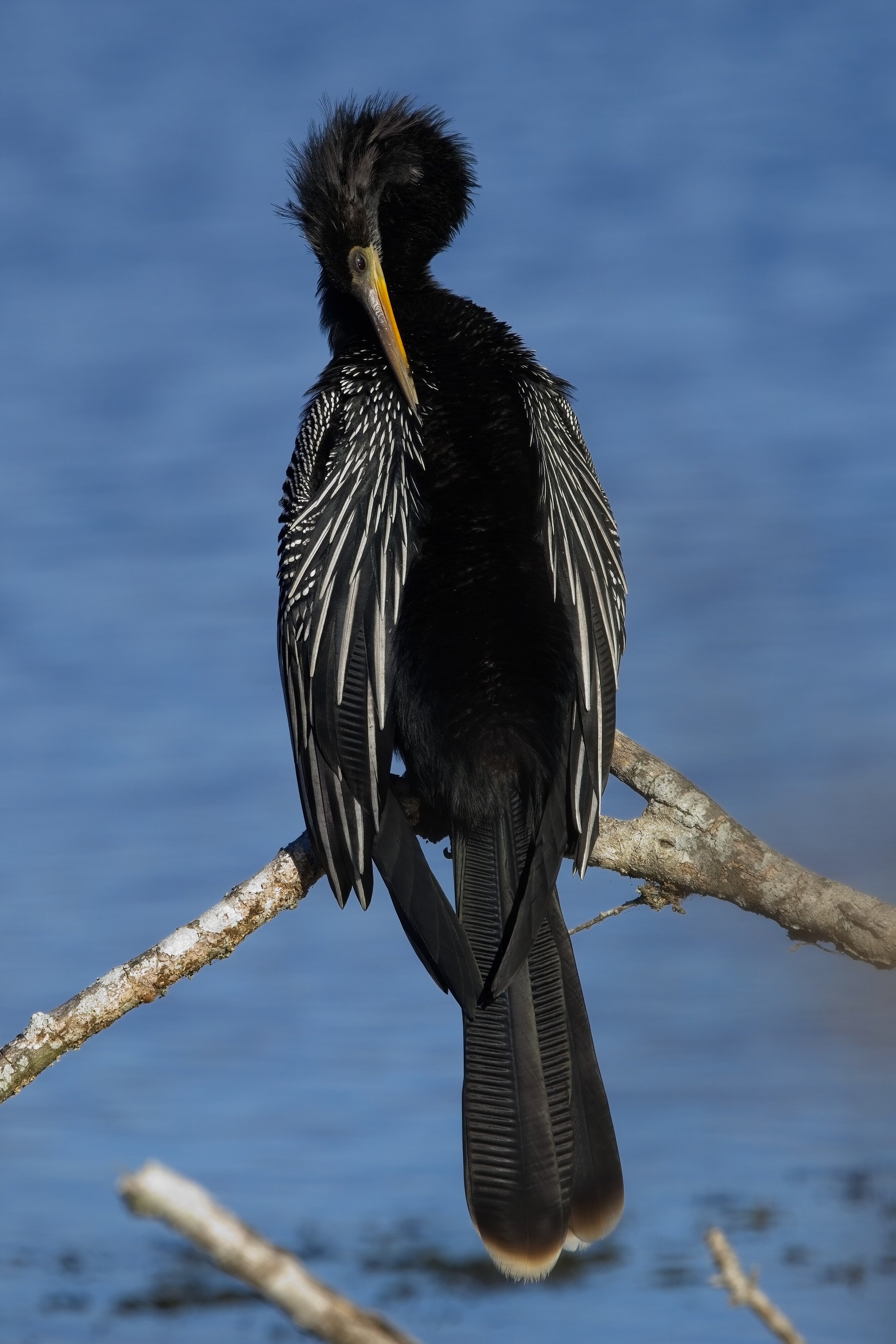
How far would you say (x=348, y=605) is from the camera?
9.57 ft

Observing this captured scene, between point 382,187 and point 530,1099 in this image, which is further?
point 382,187

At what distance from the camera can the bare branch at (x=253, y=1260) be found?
68 cm

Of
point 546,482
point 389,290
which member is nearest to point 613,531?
point 546,482

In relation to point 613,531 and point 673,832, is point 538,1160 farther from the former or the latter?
point 613,531

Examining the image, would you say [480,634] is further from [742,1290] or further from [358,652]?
[742,1290]

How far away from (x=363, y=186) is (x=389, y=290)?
27 centimetres

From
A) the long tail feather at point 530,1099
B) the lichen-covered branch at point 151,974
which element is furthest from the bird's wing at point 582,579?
the lichen-covered branch at point 151,974

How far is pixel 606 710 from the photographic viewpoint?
115 inches

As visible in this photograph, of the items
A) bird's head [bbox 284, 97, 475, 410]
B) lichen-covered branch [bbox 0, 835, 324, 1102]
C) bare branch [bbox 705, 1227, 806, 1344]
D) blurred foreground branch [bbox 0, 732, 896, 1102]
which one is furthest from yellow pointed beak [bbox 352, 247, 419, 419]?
bare branch [bbox 705, 1227, 806, 1344]

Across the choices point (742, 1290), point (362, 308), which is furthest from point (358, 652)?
point (742, 1290)

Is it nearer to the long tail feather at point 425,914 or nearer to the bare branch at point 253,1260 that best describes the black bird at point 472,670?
the long tail feather at point 425,914

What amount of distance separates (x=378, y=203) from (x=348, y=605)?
1271mm

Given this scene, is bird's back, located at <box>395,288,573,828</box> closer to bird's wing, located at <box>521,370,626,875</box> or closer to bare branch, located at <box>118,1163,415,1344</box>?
bird's wing, located at <box>521,370,626,875</box>

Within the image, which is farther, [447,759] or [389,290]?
[389,290]
